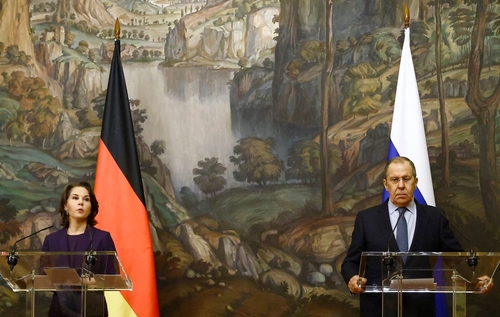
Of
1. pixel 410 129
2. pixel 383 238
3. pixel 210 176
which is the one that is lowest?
pixel 383 238

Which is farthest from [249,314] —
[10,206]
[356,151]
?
[10,206]

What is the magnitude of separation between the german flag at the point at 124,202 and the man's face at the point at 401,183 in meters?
2.05

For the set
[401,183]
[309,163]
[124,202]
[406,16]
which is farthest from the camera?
[309,163]

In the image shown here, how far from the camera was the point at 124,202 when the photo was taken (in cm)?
633

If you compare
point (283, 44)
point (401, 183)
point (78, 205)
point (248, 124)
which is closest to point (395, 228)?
point (401, 183)

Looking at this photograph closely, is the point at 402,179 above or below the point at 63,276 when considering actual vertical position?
above

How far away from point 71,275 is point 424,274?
196cm

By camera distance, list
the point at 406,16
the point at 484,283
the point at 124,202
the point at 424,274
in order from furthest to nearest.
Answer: the point at 406,16 < the point at 124,202 < the point at 484,283 < the point at 424,274

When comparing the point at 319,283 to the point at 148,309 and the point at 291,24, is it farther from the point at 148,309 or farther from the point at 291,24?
the point at 291,24

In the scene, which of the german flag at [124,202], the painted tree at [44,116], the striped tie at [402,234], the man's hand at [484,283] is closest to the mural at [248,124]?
the painted tree at [44,116]

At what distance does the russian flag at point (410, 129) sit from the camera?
20.7 feet

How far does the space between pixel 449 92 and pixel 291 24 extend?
4.91ft

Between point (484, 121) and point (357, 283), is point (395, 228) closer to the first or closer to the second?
point (357, 283)

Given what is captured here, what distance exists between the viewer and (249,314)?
6.75m
